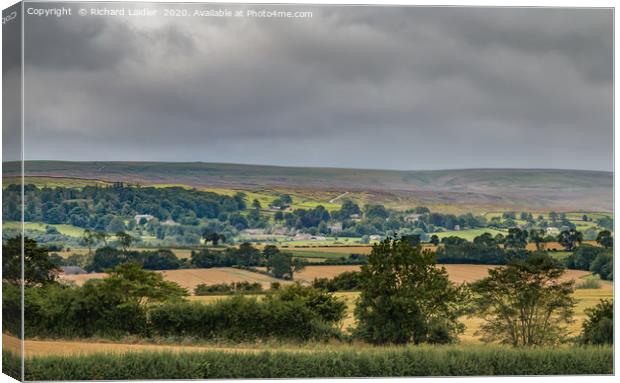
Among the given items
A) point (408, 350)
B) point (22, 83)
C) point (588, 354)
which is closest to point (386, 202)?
point (408, 350)

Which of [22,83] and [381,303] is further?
[381,303]

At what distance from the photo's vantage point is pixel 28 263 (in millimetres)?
23688

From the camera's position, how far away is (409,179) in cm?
2527

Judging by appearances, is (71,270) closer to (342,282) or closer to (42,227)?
(42,227)

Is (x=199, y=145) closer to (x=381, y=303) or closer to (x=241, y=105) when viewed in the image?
(x=241, y=105)

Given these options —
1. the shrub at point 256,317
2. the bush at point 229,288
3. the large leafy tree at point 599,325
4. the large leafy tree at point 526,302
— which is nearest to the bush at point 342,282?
the shrub at point 256,317

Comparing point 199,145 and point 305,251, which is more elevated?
point 199,145

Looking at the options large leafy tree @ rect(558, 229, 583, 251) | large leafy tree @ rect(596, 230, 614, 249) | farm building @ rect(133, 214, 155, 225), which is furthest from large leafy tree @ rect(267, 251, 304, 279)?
large leafy tree @ rect(596, 230, 614, 249)

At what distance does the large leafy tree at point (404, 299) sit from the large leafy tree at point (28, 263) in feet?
18.1

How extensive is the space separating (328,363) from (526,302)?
152 inches

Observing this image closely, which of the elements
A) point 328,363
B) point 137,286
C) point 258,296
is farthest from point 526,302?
point 137,286

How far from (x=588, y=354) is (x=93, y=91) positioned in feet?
33.1

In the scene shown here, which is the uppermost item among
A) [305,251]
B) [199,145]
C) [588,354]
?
[199,145]

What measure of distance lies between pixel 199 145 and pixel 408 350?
5.20m
